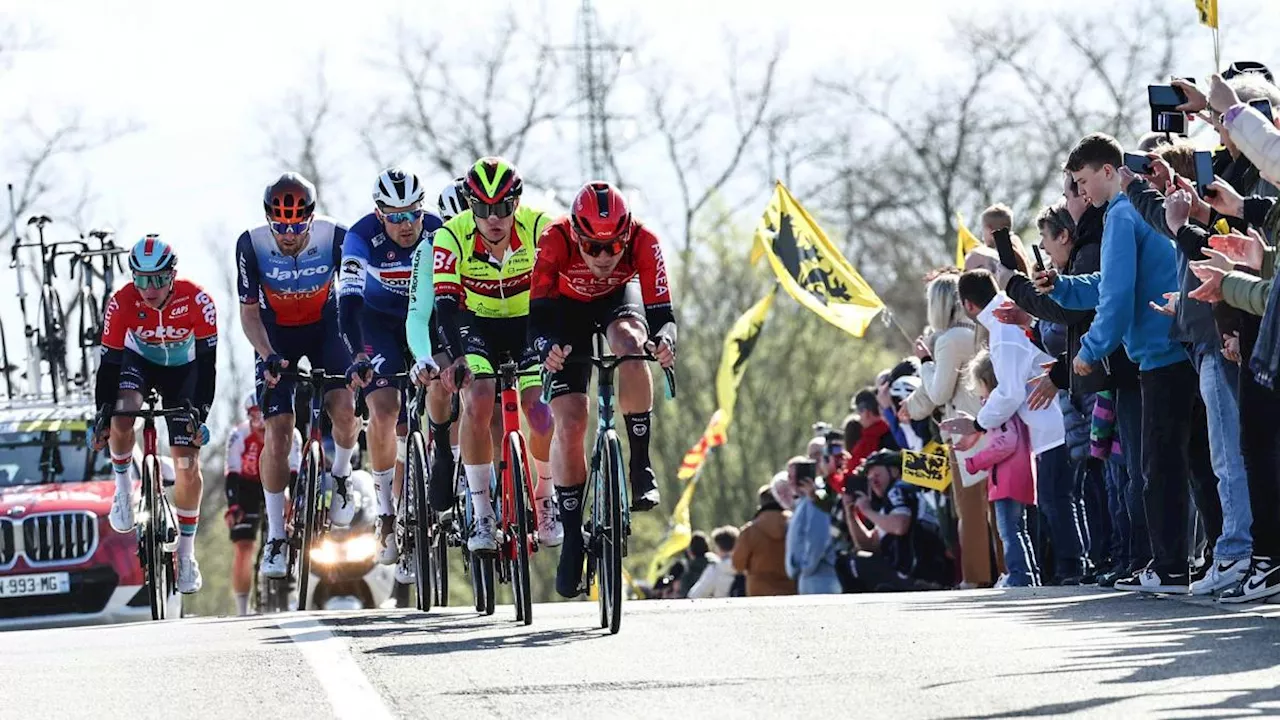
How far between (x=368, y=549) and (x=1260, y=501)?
10.3 m

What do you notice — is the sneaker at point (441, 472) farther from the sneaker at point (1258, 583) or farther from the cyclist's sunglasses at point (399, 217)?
the sneaker at point (1258, 583)

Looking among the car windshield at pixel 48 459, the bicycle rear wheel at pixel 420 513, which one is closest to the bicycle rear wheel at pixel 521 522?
the bicycle rear wheel at pixel 420 513

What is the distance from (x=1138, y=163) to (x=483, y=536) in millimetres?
3779

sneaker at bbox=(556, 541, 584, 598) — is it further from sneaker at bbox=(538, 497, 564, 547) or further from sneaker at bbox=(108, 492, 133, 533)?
sneaker at bbox=(108, 492, 133, 533)

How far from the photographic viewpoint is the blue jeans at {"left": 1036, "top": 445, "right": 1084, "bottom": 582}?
567 inches

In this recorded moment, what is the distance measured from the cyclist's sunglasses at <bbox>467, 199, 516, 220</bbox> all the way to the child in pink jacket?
11.8ft

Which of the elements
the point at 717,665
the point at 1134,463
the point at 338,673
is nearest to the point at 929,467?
the point at 1134,463

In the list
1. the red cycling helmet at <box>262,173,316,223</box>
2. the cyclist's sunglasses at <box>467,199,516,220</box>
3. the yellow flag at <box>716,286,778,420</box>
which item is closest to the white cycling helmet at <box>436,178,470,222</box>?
the red cycling helmet at <box>262,173,316,223</box>

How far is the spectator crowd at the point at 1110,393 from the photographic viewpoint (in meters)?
11.2

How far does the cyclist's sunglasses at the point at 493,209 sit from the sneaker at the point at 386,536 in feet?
13.7

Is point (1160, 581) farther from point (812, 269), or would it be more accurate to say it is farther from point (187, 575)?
point (812, 269)

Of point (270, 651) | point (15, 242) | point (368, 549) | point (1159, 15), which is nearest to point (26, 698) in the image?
point (270, 651)

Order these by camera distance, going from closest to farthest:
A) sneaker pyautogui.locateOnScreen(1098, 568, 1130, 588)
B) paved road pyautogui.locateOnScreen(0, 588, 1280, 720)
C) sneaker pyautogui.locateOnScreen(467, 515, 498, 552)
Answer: paved road pyautogui.locateOnScreen(0, 588, 1280, 720), sneaker pyautogui.locateOnScreen(467, 515, 498, 552), sneaker pyautogui.locateOnScreen(1098, 568, 1130, 588)

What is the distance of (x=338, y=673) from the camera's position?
9.91m
